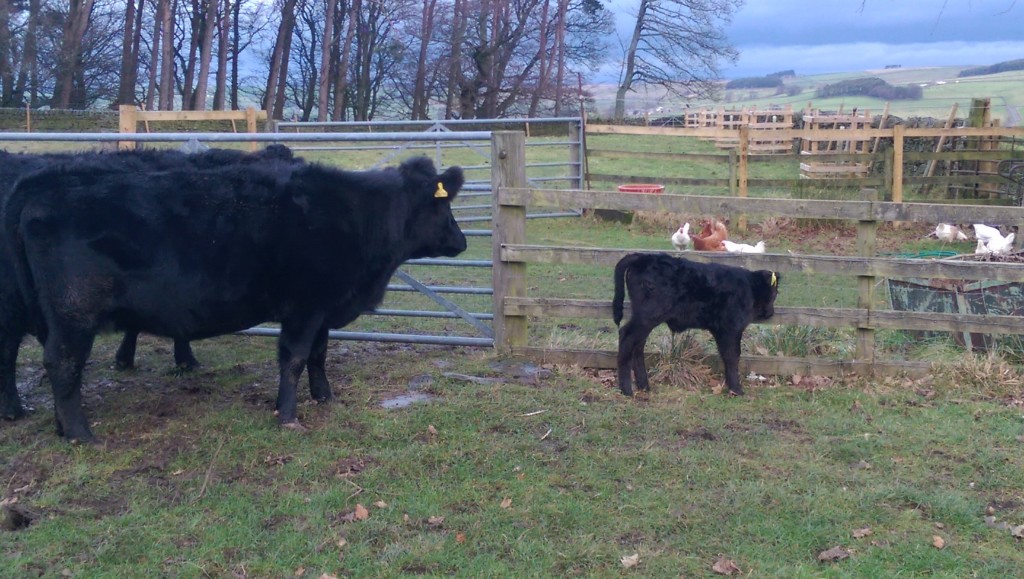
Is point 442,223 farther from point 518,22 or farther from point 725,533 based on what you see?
point 518,22

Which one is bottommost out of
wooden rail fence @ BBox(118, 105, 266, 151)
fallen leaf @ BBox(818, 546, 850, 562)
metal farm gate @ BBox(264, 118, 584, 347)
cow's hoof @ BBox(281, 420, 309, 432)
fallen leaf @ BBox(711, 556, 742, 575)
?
fallen leaf @ BBox(711, 556, 742, 575)

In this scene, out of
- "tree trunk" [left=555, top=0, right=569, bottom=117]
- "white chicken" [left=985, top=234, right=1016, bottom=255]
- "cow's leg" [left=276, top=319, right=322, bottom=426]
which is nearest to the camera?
"cow's leg" [left=276, top=319, right=322, bottom=426]

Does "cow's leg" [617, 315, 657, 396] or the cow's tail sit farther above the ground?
the cow's tail

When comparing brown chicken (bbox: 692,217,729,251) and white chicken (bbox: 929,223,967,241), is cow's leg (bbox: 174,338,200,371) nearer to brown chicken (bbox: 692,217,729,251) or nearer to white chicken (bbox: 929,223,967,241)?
brown chicken (bbox: 692,217,729,251)

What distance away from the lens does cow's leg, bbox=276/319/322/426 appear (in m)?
5.87

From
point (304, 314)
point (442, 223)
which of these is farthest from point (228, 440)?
point (442, 223)

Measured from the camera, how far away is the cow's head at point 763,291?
6762mm

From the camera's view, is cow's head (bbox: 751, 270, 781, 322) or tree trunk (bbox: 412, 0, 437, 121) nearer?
cow's head (bbox: 751, 270, 781, 322)

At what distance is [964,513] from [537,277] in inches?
280

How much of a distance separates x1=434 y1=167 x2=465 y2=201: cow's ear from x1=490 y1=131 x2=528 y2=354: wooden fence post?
61 cm

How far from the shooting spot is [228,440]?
5.50m

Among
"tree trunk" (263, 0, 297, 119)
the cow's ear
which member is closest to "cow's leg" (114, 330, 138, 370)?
the cow's ear

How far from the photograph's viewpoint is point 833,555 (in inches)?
163

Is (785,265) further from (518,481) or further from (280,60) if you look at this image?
(280,60)
